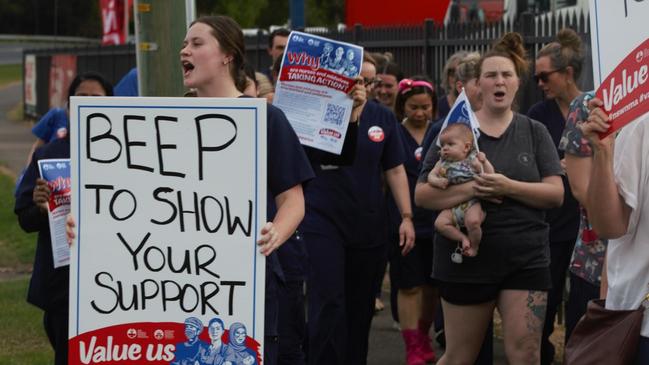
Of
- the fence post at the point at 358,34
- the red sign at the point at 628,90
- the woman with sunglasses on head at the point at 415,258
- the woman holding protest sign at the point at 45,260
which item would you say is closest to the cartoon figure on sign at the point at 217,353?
the red sign at the point at 628,90

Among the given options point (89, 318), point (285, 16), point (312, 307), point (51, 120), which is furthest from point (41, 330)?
point (285, 16)

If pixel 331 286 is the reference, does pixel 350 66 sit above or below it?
above

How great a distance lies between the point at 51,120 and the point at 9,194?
1085 cm

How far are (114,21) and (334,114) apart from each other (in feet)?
63.6

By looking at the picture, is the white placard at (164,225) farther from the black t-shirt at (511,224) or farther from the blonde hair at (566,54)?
the blonde hair at (566,54)

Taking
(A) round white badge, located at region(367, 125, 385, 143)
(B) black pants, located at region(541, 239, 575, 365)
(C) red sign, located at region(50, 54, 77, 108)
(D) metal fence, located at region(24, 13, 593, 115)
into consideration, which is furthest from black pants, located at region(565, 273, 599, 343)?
(C) red sign, located at region(50, 54, 77, 108)

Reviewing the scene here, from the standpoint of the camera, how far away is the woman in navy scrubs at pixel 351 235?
24.3 feet

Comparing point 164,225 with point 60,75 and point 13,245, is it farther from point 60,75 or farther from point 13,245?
point 60,75

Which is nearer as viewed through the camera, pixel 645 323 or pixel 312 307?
pixel 645 323

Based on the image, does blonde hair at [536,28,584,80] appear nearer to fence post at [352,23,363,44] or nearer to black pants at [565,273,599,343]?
black pants at [565,273,599,343]

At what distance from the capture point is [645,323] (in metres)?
4.20

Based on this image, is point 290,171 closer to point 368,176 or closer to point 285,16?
point 368,176

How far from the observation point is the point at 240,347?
15.8 ft

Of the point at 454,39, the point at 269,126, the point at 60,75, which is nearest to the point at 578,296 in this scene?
the point at 269,126
